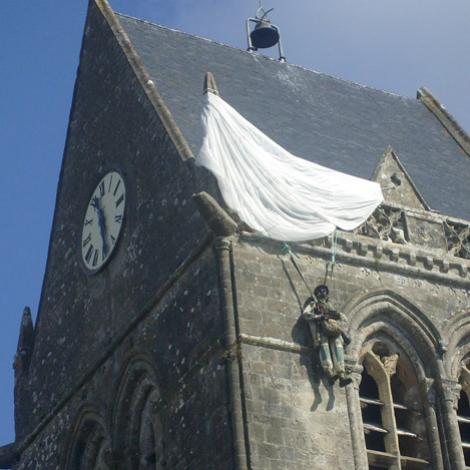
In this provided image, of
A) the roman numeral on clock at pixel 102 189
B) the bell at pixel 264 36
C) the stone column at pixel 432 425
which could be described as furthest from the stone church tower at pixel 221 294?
the bell at pixel 264 36

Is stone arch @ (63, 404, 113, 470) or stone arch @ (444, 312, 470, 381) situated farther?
stone arch @ (63, 404, 113, 470)

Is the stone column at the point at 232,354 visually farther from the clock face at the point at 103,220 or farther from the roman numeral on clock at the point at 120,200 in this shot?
the roman numeral on clock at the point at 120,200

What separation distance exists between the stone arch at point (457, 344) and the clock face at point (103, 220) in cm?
491

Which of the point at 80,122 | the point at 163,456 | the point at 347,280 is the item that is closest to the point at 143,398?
the point at 163,456

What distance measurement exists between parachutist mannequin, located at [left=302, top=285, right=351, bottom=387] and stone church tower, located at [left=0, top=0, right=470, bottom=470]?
0.13m

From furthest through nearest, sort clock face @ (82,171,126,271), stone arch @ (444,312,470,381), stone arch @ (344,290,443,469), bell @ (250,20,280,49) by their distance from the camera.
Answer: bell @ (250,20,280,49)
clock face @ (82,171,126,271)
stone arch @ (444,312,470,381)
stone arch @ (344,290,443,469)

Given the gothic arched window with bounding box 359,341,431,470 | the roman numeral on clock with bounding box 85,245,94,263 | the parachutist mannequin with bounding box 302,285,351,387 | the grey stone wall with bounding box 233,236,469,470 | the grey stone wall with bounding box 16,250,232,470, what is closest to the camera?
the grey stone wall with bounding box 233,236,469,470

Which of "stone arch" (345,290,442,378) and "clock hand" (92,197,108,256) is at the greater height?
"clock hand" (92,197,108,256)

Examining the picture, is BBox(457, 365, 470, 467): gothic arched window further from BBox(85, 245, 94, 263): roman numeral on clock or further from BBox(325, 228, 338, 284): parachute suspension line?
BBox(85, 245, 94, 263): roman numeral on clock

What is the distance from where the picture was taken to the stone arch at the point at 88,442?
89.6 feet

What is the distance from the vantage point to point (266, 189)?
2622cm

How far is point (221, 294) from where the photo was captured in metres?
24.5

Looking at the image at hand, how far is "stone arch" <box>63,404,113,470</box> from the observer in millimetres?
27297

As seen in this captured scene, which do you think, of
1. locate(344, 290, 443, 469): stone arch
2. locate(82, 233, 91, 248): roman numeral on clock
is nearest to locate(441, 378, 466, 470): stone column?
locate(344, 290, 443, 469): stone arch
